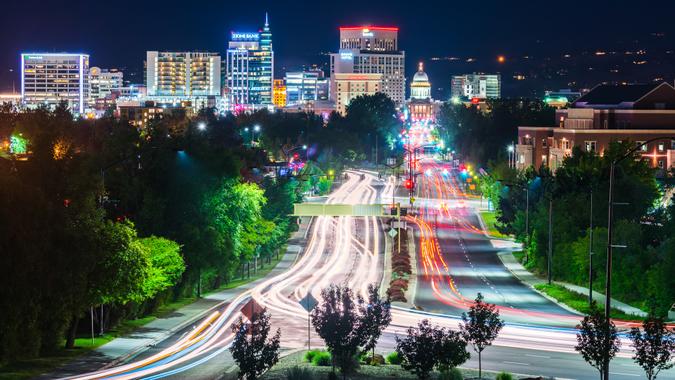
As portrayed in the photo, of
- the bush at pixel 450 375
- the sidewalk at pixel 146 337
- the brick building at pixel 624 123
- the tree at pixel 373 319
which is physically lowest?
the sidewalk at pixel 146 337

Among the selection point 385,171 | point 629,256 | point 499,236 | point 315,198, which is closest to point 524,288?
point 629,256

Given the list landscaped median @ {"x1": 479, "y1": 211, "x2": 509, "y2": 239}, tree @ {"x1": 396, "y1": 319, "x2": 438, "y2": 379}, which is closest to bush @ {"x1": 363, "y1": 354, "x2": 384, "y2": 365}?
tree @ {"x1": 396, "y1": 319, "x2": 438, "y2": 379}

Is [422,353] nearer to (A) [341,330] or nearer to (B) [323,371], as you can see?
(A) [341,330]

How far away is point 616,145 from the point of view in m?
101

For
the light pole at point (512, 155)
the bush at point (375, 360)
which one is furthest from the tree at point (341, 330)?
the light pole at point (512, 155)

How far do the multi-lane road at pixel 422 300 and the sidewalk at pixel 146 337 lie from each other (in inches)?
24.6

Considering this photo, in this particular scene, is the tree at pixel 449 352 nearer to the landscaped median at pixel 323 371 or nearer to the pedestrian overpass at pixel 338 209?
the landscaped median at pixel 323 371

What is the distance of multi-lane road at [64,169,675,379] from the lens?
42.3 m

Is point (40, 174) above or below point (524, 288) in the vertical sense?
above

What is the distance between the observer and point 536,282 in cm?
7381

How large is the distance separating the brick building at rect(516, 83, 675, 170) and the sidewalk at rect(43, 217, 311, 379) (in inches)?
2337

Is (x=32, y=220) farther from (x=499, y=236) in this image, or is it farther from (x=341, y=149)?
(x=341, y=149)

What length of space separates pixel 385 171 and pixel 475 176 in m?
31.2

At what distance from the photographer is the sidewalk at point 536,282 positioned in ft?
196
